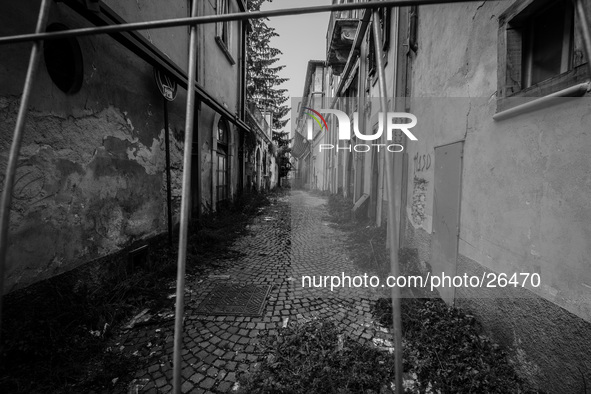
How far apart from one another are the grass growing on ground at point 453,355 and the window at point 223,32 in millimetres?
7918

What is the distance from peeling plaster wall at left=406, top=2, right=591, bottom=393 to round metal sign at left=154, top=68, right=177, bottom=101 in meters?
4.05

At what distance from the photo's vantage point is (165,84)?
418 centimetres

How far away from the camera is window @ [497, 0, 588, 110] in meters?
1.67

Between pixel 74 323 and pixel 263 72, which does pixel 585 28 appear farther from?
pixel 263 72

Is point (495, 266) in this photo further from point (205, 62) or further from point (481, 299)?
point (205, 62)

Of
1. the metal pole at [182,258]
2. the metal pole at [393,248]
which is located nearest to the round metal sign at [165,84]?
the metal pole at [182,258]

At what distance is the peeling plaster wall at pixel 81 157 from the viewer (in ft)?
7.14

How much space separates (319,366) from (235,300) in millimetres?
1486

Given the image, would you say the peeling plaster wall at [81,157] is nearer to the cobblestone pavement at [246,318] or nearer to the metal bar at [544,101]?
the cobblestone pavement at [246,318]

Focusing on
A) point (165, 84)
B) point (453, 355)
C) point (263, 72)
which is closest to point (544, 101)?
point (453, 355)

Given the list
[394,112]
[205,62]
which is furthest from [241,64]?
[394,112]

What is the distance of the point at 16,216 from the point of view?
85.3 inches

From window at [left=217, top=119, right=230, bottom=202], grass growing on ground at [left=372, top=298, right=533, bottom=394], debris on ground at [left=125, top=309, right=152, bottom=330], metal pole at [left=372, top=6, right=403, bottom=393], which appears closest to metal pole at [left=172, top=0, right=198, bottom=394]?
metal pole at [left=372, top=6, right=403, bottom=393]

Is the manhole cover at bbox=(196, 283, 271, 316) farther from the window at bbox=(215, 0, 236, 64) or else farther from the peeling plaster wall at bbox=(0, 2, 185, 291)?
the window at bbox=(215, 0, 236, 64)
